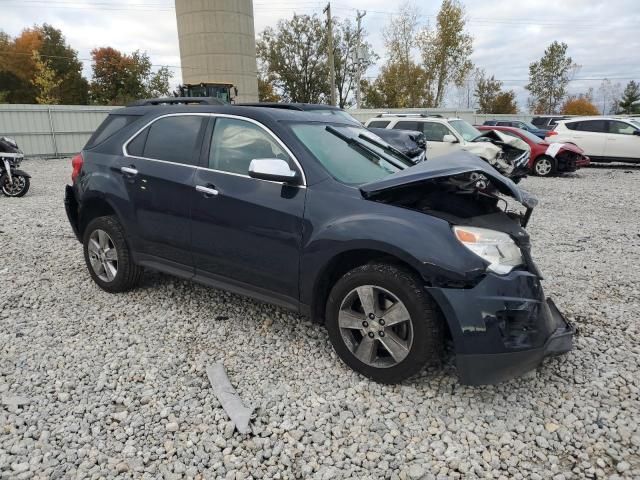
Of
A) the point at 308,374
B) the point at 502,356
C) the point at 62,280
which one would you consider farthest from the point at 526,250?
the point at 62,280

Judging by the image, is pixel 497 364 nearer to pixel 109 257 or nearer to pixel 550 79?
pixel 109 257

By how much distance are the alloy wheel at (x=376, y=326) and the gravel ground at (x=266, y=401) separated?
202 millimetres

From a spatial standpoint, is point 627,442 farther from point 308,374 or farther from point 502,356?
point 308,374

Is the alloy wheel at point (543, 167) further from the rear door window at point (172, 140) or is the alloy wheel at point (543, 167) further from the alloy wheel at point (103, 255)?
the alloy wheel at point (103, 255)

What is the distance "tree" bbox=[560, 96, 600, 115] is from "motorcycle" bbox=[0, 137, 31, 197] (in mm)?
60658

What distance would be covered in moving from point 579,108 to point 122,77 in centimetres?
5508

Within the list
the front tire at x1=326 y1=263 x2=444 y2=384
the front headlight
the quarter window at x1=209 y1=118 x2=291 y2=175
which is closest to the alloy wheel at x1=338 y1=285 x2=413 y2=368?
the front tire at x1=326 y1=263 x2=444 y2=384

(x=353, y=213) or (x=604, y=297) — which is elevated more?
(x=353, y=213)

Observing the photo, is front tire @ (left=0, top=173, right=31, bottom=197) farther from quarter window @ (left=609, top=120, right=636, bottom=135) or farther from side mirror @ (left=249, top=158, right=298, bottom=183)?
quarter window @ (left=609, top=120, right=636, bottom=135)

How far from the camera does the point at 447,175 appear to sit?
2.72 meters

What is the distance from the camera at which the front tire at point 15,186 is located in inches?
384

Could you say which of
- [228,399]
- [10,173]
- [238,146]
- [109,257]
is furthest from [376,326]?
[10,173]

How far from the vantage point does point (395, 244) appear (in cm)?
274

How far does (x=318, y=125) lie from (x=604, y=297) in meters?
3.16
